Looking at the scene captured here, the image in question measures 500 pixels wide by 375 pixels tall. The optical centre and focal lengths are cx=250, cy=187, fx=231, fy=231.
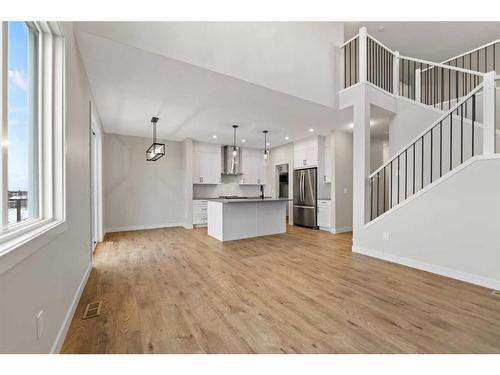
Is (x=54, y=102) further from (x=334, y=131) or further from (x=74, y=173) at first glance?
(x=334, y=131)

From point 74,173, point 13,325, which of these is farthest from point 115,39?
point 13,325

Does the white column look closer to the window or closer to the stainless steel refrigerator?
the stainless steel refrigerator

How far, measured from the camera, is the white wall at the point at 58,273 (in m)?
1.09

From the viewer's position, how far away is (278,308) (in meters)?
2.21

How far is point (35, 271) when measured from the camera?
1.34 m

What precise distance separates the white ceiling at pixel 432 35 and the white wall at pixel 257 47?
1.44 meters

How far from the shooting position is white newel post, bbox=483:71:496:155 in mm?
2754

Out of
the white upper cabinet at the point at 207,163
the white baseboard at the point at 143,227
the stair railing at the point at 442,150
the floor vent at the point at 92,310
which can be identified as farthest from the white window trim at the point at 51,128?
the white upper cabinet at the point at 207,163

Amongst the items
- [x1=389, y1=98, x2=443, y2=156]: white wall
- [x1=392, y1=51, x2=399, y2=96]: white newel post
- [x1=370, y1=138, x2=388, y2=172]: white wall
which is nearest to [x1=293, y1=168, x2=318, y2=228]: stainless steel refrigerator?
[x1=370, y1=138, x2=388, y2=172]: white wall

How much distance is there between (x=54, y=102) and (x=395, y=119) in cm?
549

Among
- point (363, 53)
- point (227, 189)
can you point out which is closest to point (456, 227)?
point (363, 53)

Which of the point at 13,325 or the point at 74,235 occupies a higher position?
the point at 74,235

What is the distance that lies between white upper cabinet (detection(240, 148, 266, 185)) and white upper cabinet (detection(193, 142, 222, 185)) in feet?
A: 3.00

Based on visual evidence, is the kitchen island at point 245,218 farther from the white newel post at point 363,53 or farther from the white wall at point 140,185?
the white newel post at point 363,53
